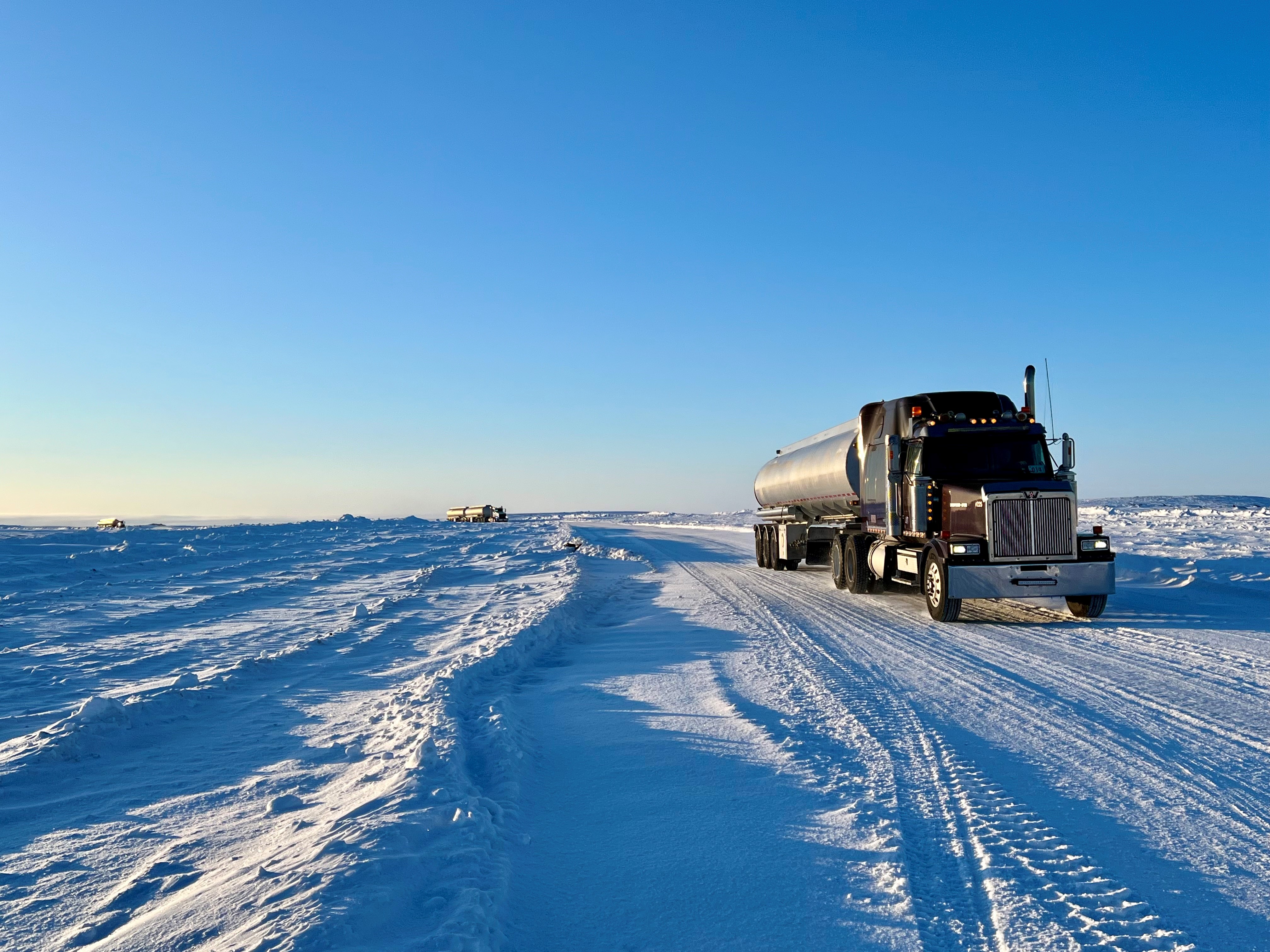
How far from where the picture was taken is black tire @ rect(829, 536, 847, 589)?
746 inches

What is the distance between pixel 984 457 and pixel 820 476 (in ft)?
21.0

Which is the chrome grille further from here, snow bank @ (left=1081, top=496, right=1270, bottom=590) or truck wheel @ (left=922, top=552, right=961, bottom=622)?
snow bank @ (left=1081, top=496, right=1270, bottom=590)

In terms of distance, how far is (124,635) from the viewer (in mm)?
13656

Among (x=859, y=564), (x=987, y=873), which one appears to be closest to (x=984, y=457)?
(x=859, y=564)

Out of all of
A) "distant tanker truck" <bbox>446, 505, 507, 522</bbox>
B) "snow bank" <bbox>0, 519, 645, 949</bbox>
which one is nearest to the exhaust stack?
"snow bank" <bbox>0, 519, 645, 949</bbox>

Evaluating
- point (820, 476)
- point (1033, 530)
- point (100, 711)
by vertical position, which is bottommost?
point (100, 711)

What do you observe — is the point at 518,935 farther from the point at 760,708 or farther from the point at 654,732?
the point at 760,708

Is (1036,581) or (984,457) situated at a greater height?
(984,457)

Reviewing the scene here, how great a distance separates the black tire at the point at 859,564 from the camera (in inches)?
707

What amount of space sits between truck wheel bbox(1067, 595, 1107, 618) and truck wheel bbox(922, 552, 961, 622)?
177cm

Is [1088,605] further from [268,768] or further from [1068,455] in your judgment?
[268,768]

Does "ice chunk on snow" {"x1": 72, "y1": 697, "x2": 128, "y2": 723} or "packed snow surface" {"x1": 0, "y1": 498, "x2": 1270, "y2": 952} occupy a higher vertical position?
"ice chunk on snow" {"x1": 72, "y1": 697, "x2": 128, "y2": 723}

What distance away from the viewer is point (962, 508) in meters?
14.2

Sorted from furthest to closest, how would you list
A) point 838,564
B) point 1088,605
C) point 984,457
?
point 838,564 < point 984,457 < point 1088,605
